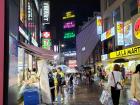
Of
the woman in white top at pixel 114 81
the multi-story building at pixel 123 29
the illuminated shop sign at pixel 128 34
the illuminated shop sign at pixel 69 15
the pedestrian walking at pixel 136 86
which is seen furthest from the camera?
the illuminated shop sign at pixel 69 15

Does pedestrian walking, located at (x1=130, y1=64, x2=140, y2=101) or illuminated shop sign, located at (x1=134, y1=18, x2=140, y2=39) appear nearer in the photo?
pedestrian walking, located at (x1=130, y1=64, x2=140, y2=101)

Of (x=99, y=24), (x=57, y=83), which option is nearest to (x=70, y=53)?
(x=99, y=24)

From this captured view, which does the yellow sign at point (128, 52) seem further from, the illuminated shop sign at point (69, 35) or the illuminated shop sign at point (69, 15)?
the illuminated shop sign at point (69, 15)

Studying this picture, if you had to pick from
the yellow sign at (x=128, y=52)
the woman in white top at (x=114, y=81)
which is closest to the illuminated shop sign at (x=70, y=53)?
the yellow sign at (x=128, y=52)

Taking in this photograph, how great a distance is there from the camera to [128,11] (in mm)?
35688

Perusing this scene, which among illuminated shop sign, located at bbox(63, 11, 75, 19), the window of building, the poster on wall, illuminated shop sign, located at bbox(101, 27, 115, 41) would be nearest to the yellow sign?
illuminated shop sign, located at bbox(101, 27, 115, 41)

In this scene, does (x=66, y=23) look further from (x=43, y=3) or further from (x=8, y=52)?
(x=8, y=52)

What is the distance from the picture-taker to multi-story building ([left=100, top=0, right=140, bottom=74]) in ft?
97.3

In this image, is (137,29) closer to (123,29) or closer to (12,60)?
(123,29)

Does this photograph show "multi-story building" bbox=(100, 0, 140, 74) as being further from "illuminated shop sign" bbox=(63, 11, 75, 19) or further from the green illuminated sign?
"illuminated shop sign" bbox=(63, 11, 75, 19)

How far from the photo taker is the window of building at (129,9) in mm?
33009

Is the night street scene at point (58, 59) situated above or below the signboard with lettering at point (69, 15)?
below

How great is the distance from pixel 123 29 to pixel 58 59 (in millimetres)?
9079

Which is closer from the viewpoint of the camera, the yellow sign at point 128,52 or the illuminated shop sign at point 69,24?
the yellow sign at point 128,52
